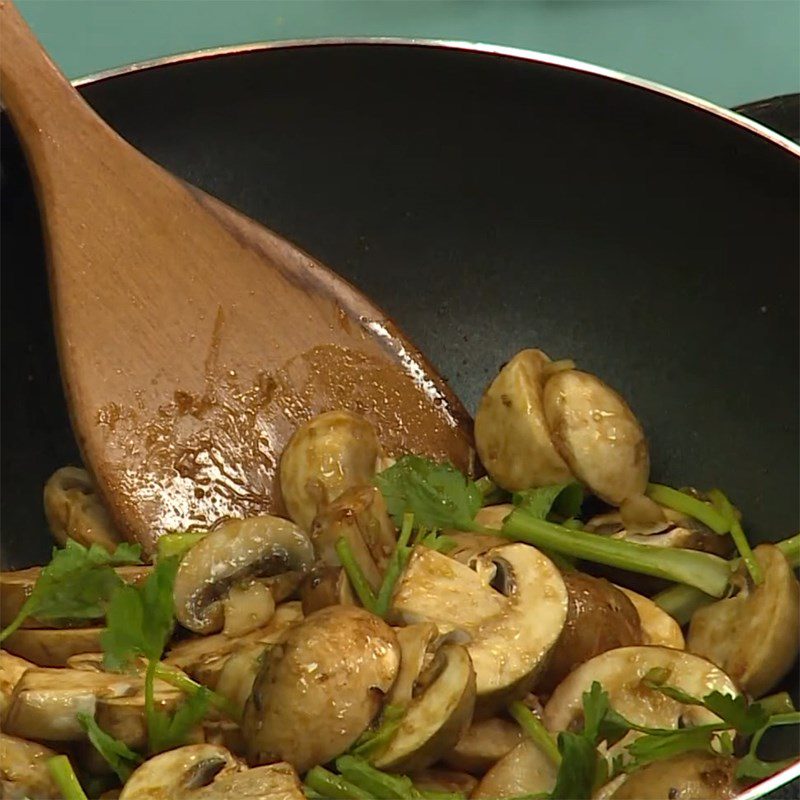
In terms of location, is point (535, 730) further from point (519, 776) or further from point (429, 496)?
point (429, 496)

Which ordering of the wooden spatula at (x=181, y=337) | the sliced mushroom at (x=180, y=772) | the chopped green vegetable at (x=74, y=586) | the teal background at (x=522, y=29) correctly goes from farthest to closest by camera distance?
the teal background at (x=522, y=29), the wooden spatula at (x=181, y=337), the chopped green vegetable at (x=74, y=586), the sliced mushroom at (x=180, y=772)

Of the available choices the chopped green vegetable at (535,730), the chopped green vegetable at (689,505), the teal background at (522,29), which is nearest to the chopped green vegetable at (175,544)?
the chopped green vegetable at (535,730)

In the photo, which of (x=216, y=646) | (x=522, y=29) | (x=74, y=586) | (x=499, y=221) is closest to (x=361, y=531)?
(x=216, y=646)

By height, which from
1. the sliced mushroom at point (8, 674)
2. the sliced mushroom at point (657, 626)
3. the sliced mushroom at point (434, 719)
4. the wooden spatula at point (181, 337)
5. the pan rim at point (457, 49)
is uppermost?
the pan rim at point (457, 49)

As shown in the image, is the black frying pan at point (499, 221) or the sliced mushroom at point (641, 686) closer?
the sliced mushroom at point (641, 686)

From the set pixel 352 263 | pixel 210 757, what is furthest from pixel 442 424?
pixel 210 757

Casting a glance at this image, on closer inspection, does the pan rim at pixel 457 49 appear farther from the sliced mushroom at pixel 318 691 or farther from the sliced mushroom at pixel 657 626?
the sliced mushroom at pixel 318 691
